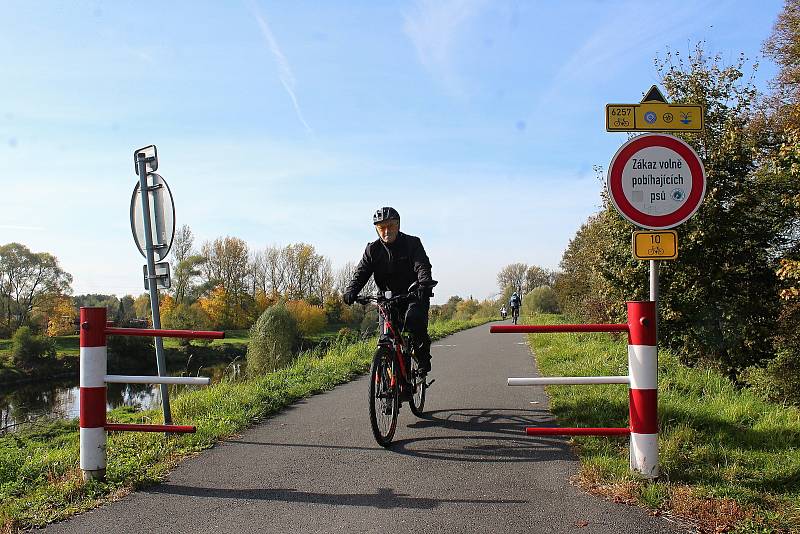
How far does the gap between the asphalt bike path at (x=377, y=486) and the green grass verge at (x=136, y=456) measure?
17 cm

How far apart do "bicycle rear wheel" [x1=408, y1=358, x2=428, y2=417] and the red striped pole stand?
8.95 feet

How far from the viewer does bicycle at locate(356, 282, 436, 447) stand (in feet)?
17.4

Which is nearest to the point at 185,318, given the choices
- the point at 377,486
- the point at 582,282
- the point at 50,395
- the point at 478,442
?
the point at 50,395

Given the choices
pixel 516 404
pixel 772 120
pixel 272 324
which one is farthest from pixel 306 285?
pixel 516 404

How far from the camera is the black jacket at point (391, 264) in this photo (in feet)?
20.6

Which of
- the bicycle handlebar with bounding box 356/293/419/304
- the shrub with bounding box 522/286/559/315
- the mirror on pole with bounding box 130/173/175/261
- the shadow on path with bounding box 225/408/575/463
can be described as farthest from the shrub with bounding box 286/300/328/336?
the bicycle handlebar with bounding box 356/293/419/304

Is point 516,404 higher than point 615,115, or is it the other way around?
point 615,115

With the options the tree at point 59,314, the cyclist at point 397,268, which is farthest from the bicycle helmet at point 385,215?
the tree at point 59,314

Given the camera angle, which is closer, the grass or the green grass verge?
the grass

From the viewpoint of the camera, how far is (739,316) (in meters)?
16.8

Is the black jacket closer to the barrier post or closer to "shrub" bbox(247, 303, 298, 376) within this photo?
the barrier post

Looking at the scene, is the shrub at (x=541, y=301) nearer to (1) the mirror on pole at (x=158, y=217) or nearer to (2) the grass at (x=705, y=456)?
(2) the grass at (x=705, y=456)

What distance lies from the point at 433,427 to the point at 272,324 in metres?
25.4

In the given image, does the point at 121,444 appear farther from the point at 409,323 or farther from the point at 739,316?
the point at 739,316
